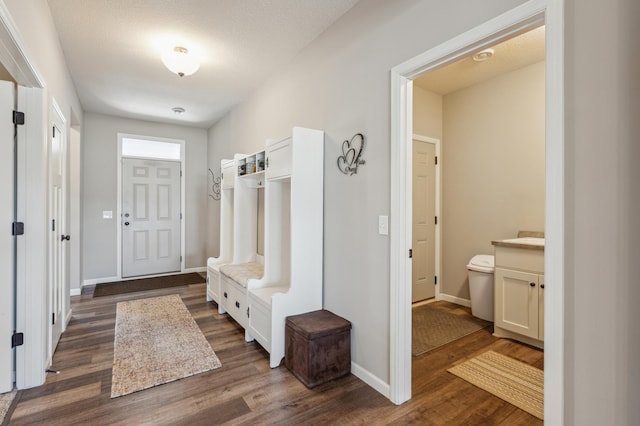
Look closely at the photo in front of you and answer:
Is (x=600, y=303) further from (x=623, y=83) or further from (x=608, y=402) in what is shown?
(x=623, y=83)

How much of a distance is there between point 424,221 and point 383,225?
7.23 ft

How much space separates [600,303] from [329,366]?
5.16 feet

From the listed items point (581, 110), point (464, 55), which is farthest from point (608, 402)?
point (464, 55)

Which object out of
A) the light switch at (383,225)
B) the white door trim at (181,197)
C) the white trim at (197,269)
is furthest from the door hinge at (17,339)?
the white trim at (197,269)

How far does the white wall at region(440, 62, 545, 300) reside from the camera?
323cm

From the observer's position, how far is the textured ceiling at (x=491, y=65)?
280 cm

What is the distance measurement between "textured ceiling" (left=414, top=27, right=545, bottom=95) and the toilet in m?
2.01

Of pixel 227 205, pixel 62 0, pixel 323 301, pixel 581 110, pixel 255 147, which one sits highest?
pixel 62 0

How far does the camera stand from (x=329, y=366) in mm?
2188

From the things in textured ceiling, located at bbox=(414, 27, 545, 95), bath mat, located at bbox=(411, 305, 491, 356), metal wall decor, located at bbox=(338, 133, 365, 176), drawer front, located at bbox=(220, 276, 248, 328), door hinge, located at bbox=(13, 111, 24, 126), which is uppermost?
textured ceiling, located at bbox=(414, 27, 545, 95)

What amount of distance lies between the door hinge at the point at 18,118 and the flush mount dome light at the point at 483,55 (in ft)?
11.9

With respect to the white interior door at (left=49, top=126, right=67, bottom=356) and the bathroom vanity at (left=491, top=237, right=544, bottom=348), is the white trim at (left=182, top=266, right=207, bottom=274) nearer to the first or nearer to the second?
the white interior door at (left=49, top=126, right=67, bottom=356)

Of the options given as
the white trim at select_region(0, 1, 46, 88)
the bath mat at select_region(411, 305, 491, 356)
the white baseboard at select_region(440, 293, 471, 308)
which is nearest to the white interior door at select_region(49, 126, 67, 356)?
the white trim at select_region(0, 1, 46, 88)

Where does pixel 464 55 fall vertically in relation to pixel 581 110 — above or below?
above
